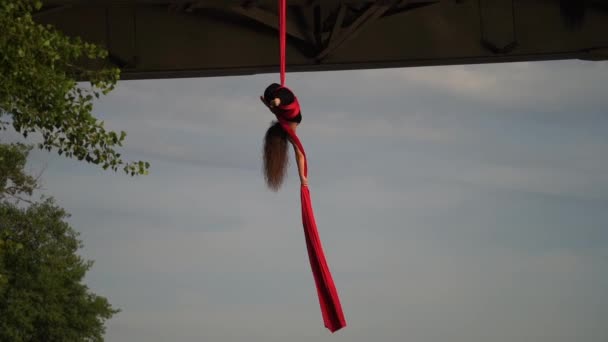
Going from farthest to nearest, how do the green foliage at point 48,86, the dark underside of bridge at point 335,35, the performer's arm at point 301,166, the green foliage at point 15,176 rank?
1. the green foliage at point 15,176
2. the dark underside of bridge at point 335,35
3. the green foliage at point 48,86
4. the performer's arm at point 301,166

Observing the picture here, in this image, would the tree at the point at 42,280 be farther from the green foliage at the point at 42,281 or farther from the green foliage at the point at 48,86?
the green foliage at the point at 48,86

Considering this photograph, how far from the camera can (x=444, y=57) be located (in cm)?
836

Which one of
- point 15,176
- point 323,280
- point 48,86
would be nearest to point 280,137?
point 323,280

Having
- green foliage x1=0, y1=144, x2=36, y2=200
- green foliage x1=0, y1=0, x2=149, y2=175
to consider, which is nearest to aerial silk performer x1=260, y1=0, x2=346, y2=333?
green foliage x1=0, y1=0, x2=149, y2=175

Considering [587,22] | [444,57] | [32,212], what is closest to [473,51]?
[444,57]

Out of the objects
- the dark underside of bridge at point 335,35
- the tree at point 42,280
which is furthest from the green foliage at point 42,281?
the dark underside of bridge at point 335,35

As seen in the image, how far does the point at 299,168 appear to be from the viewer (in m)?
4.24

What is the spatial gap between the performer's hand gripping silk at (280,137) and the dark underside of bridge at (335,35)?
151 inches

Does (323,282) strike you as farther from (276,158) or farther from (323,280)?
(276,158)

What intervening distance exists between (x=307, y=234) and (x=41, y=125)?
12.2 feet

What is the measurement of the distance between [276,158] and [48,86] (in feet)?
10.1

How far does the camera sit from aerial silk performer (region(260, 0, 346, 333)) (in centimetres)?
404

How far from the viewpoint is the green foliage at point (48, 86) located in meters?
6.72

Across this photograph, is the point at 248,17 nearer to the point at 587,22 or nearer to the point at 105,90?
the point at 105,90
